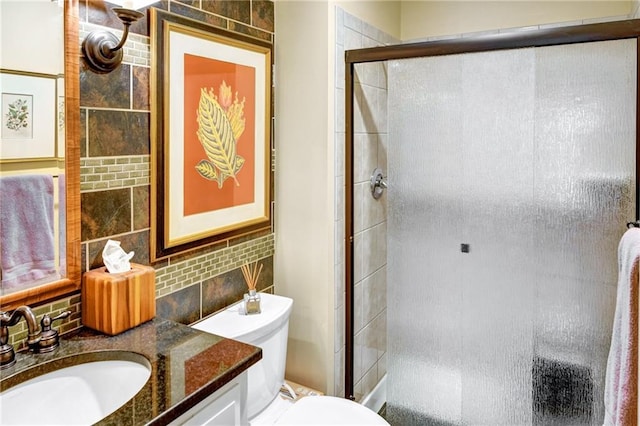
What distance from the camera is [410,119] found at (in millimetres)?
1999

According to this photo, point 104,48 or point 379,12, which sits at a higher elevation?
point 379,12

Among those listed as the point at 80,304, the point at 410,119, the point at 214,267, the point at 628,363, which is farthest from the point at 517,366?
the point at 80,304

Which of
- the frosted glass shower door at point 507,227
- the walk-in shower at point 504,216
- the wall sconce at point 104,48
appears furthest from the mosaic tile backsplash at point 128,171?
the frosted glass shower door at point 507,227

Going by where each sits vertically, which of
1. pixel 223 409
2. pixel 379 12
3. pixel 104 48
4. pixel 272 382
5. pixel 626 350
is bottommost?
pixel 272 382

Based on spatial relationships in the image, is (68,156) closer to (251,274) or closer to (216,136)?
(216,136)

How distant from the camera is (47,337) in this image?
122cm

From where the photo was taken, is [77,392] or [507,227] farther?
[507,227]

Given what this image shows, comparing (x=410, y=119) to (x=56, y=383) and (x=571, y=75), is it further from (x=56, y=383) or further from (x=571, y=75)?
(x=56, y=383)

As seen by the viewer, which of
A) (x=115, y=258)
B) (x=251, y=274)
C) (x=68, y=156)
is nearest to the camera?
(x=68, y=156)

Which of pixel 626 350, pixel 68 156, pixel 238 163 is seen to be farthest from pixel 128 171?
pixel 626 350

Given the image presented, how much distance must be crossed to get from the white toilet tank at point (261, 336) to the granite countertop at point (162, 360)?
0.28 metres

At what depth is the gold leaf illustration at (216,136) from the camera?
5.66 ft

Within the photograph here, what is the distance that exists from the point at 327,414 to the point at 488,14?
2149 mm

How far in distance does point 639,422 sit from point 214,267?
1408mm
